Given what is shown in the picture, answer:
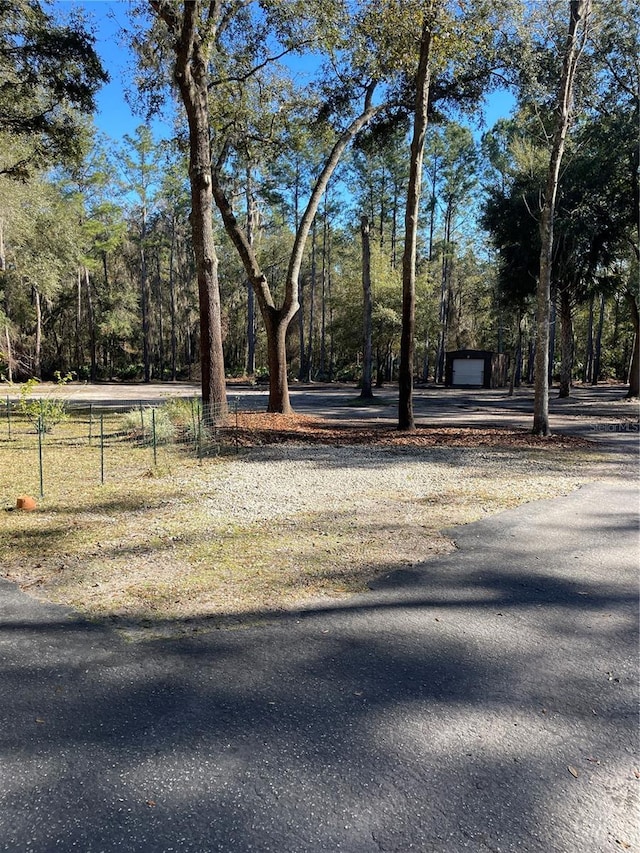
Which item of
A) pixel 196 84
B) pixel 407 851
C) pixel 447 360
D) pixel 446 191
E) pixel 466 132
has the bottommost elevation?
pixel 407 851

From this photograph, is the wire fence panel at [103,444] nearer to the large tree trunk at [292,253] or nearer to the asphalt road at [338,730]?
the large tree trunk at [292,253]

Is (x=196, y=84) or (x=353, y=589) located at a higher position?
(x=196, y=84)

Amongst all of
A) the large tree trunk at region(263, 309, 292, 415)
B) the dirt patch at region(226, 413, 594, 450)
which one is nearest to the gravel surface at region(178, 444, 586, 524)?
the dirt patch at region(226, 413, 594, 450)

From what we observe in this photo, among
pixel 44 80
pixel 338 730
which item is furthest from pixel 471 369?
pixel 338 730

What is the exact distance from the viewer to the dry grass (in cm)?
354

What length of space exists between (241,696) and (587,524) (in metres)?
4.08

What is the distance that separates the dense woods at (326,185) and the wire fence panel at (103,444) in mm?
1310

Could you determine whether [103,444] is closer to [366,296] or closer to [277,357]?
[277,357]

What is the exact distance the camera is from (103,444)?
9898 millimetres

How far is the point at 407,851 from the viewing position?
1674mm

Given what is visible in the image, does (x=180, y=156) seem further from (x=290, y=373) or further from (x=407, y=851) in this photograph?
(x=290, y=373)

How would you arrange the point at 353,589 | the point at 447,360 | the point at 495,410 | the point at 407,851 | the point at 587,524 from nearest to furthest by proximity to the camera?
1. the point at 407,851
2. the point at 353,589
3. the point at 587,524
4. the point at 495,410
5. the point at 447,360

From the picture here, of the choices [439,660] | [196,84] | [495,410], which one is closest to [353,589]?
[439,660]

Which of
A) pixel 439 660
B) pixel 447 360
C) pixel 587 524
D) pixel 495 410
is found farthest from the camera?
pixel 447 360
